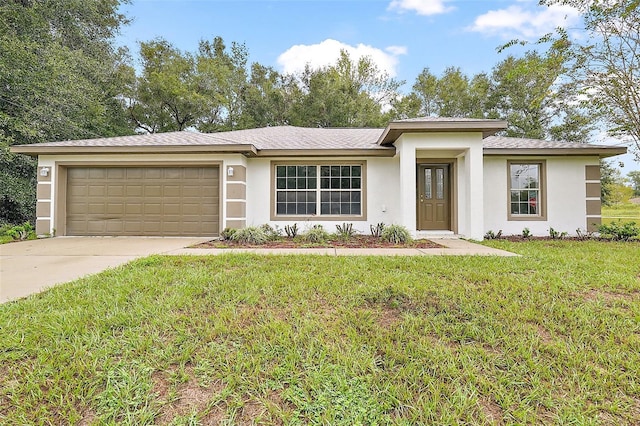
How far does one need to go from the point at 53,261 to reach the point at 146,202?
412 cm

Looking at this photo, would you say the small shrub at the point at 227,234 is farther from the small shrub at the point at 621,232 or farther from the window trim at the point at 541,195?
the small shrub at the point at 621,232

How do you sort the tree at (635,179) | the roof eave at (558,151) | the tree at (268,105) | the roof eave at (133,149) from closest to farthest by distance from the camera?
the roof eave at (133,149), the roof eave at (558,151), the tree at (268,105), the tree at (635,179)

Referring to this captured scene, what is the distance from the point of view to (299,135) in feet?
39.5

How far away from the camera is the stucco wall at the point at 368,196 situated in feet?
32.1

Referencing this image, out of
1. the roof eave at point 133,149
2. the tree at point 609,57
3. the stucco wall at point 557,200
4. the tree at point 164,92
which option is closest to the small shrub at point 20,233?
the roof eave at point 133,149

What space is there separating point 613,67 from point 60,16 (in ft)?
67.1

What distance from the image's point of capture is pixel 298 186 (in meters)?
10.0

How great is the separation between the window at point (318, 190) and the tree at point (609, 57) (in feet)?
23.9

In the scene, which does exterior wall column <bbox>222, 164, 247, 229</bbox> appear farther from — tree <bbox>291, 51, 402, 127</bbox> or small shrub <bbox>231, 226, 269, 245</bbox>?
tree <bbox>291, 51, 402, 127</bbox>

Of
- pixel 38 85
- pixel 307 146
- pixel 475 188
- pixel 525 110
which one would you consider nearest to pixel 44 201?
pixel 38 85

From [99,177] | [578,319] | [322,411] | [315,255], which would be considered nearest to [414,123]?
[315,255]

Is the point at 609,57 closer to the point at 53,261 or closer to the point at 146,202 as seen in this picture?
the point at 146,202

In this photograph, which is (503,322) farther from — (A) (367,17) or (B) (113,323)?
(A) (367,17)

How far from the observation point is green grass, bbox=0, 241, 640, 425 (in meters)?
1.93
